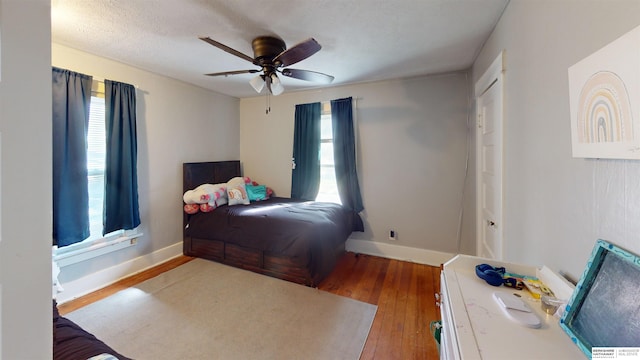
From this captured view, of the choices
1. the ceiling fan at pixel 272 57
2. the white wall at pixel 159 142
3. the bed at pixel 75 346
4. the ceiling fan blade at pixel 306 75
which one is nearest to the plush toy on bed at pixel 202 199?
the white wall at pixel 159 142

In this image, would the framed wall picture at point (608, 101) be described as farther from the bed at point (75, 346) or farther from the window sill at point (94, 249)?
the window sill at point (94, 249)

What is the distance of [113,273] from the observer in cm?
267

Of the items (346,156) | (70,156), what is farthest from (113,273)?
(346,156)

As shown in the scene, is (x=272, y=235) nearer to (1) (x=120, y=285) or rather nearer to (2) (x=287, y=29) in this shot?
(1) (x=120, y=285)

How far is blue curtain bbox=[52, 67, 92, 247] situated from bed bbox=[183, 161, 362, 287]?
44.2 inches

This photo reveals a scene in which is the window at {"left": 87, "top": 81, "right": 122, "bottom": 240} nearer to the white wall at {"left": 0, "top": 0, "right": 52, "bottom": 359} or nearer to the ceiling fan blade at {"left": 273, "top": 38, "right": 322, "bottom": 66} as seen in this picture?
the ceiling fan blade at {"left": 273, "top": 38, "right": 322, "bottom": 66}

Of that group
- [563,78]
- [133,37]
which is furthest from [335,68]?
[563,78]

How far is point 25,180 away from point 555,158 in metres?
1.67

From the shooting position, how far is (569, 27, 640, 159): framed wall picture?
649 mm

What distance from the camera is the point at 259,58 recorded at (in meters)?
2.10

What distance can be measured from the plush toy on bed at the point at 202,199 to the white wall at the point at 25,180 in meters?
2.90

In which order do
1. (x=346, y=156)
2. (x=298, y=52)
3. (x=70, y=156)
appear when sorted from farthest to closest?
1. (x=346, y=156)
2. (x=70, y=156)
3. (x=298, y=52)

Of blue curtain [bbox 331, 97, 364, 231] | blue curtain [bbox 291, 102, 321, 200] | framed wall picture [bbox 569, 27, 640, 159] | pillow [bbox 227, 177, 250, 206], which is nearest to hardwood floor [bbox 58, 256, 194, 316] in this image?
pillow [bbox 227, 177, 250, 206]

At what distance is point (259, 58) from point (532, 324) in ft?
7.68
